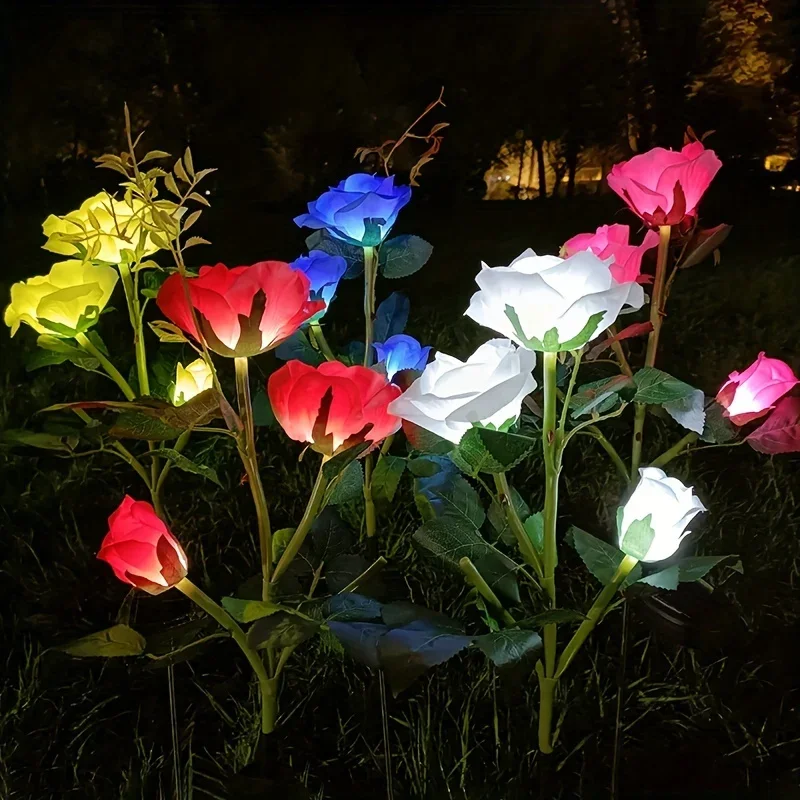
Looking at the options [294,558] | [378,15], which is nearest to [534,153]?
[378,15]

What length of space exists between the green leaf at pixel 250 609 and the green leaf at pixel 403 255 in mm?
268

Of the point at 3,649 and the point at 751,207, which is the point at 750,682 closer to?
the point at 751,207

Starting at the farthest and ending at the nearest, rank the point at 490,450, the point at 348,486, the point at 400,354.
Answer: the point at 400,354 → the point at 348,486 → the point at 490,450

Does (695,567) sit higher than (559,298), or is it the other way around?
(559,298)

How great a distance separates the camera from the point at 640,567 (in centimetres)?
45

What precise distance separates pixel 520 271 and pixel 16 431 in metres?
0.41

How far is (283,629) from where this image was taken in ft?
1.37

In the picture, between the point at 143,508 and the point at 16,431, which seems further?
the point at 16,431

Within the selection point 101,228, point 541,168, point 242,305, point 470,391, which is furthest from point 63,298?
point 541,168

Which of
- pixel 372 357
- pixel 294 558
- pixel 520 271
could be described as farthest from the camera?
pixel 372 357

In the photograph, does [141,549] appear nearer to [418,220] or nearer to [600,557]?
[600,557]

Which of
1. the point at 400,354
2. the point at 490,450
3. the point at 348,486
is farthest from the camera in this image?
the point at 400,354

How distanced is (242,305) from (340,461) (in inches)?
4.0

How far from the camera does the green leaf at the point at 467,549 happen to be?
1.47 feet
